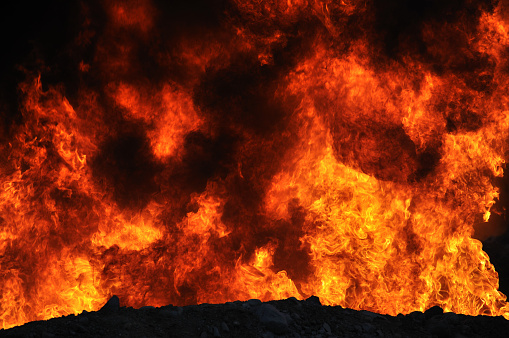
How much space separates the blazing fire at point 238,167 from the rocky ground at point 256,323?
131 inches

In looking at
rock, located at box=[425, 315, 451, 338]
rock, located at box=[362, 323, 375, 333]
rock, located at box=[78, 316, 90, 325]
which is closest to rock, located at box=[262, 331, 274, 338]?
rock, located at box=[362, 323, 375, 333]

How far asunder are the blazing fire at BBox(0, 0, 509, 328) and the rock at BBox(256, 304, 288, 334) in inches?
152

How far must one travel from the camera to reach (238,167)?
10.4 metres

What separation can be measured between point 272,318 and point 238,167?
4.81m

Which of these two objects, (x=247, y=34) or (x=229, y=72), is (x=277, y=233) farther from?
(x=247, y=34)

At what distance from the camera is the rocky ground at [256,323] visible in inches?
224

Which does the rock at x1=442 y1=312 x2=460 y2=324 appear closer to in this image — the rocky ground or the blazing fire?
the rocky ground

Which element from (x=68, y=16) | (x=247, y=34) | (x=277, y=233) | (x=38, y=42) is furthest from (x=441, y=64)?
(x=38, y=42)

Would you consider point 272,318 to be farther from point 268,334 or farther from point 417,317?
point 417,317

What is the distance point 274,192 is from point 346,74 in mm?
3126

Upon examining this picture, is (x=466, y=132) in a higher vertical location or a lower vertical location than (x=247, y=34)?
lower

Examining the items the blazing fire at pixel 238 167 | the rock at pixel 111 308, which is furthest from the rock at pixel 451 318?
the rock at pixel 111 308

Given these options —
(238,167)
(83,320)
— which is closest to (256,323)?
(83,320)

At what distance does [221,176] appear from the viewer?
33.9 feet
